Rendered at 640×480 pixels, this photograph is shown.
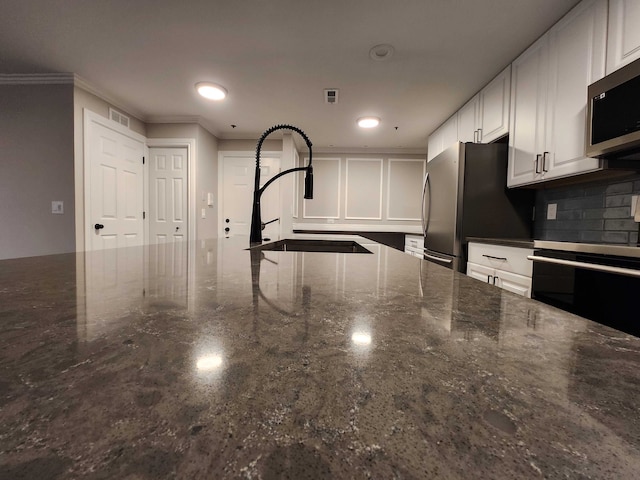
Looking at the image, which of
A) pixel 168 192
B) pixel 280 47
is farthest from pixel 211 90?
pixel 168 192

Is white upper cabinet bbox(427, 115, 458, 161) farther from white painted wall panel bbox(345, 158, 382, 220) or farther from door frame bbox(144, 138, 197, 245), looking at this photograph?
door frame bbox(144, 138, 197, 245)

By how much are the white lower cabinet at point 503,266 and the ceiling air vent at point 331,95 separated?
1.77 metres

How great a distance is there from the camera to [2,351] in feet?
0.68

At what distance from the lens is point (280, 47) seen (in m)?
2.12

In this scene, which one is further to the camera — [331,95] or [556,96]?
[331,95]

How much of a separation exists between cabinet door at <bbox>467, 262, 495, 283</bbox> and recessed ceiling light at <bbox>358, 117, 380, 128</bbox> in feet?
6.25

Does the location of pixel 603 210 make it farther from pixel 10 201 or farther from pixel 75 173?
pixel 10 201

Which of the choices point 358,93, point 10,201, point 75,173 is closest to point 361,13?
point 358,93

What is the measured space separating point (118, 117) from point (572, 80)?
387 cm

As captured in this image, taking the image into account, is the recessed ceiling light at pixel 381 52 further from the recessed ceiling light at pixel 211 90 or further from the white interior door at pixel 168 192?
the white interior door at pixel 168 192

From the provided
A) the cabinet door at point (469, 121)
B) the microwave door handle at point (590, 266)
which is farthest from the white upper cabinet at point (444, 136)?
the microwave door handle at point (590, 266)

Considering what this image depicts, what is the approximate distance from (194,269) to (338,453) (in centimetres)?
53

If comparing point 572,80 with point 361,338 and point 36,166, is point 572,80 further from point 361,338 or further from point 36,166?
point 36,166

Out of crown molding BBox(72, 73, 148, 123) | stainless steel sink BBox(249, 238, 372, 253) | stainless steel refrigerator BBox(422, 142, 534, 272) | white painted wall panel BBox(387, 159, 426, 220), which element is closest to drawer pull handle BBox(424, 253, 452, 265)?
stainless steel refrigerator BBox(422, 142, 534, 272)
